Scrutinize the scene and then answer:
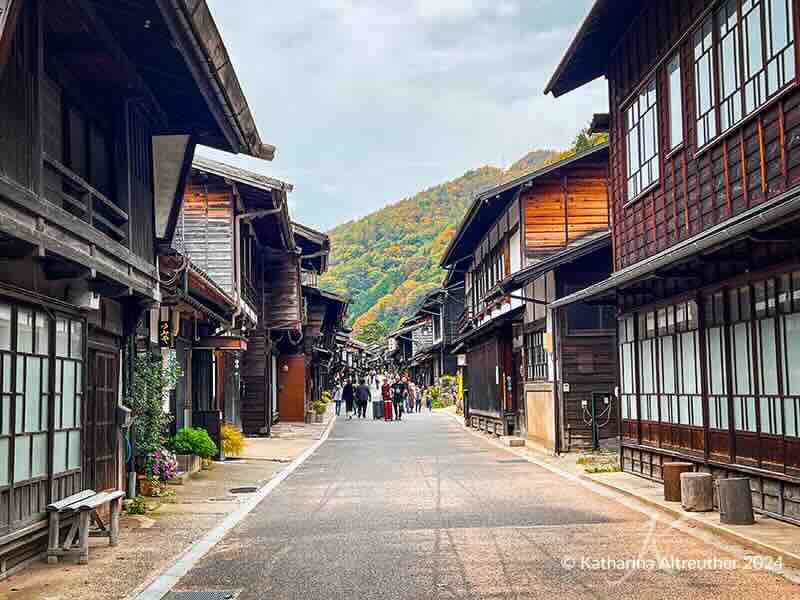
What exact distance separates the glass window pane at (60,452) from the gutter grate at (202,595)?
290cm

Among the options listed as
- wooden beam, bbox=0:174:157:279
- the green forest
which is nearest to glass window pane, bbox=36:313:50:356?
wooden beam, bbox=0:174:157:279

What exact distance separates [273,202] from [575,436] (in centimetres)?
1041

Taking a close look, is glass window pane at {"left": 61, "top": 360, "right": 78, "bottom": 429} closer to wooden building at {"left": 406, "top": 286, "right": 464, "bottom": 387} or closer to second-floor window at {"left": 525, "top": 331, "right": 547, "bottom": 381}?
second-floor window at {"left": 525, "top": 331, "right": 547, "bottom": 381}

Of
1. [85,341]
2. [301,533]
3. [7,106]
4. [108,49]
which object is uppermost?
[108,49]

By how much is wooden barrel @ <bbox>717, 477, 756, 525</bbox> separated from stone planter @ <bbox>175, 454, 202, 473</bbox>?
1048cm

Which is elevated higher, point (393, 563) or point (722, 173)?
point (722, 173)

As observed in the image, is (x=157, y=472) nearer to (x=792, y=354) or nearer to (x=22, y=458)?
(x=22, y=458)

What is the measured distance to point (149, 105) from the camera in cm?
1365

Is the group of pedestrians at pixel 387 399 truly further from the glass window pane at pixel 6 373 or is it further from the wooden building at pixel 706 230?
the glass window pane at pixel 6 373

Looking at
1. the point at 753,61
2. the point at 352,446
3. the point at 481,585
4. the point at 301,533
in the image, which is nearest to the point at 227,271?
the point at 352,446

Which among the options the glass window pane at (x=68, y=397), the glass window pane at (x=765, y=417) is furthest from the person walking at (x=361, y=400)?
the glass window pane at (x=68, y=397)

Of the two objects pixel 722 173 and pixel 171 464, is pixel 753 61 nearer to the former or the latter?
pixel 722 173

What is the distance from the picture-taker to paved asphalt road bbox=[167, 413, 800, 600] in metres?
8.75

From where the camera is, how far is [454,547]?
1098 cm
